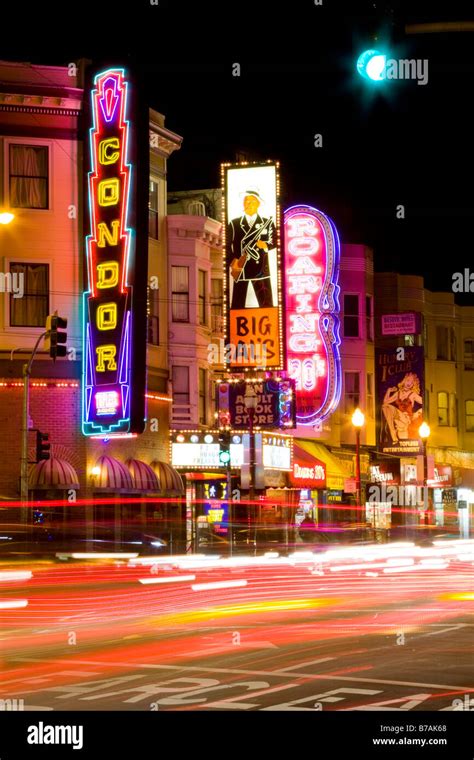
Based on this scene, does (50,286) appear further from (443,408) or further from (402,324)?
(443,408)

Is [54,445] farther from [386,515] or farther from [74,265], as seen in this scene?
[386,515]

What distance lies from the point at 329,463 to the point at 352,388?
550cm

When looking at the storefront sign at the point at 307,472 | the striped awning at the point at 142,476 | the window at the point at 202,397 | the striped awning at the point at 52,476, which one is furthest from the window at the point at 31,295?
the storefront sign at the point at 307,472

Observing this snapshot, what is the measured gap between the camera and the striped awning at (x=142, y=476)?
36.8 m

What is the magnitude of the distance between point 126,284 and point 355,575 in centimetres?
1087

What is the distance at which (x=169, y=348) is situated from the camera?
42.6 m

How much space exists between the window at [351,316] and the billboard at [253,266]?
15.1 meters

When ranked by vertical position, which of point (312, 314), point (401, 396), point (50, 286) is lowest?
point (401, 396)

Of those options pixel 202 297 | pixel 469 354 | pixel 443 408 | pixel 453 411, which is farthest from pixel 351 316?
pixel 469 354

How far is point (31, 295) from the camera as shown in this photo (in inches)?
1447

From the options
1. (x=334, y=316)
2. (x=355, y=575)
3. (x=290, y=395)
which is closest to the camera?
(x=355, y=575)

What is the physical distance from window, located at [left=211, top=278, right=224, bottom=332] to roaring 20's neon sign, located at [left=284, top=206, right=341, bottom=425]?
103 inches

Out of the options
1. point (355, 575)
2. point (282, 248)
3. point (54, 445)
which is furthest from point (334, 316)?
point (355, 575)

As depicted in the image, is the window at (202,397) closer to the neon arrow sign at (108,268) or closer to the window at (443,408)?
the neon arrow sign at (108,268)
